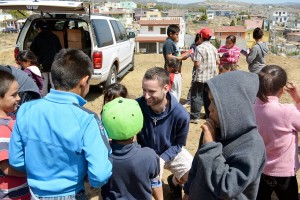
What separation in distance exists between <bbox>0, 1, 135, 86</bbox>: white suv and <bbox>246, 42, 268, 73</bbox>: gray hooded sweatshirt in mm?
3051

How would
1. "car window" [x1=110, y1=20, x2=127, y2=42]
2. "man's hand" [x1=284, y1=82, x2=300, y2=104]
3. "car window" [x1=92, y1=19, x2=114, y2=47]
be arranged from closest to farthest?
1. "man's hand" [x1=284, y1=82, x2=300, y2=104]
2. "car window" [x1=92, y1=19, x2=114, y2=47]
3. "car window" [x1=110, y1=20, x2=127, y2=42]

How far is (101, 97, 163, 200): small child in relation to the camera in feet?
6.34

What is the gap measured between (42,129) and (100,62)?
475 centimetres

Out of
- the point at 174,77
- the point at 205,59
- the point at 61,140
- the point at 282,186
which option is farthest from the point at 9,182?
the point at 205,59

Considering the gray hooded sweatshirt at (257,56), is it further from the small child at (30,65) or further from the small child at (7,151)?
the small child at (7,151)

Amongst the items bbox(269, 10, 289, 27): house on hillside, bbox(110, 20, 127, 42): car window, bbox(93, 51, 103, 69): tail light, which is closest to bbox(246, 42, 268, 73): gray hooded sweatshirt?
bbox(93, 51, 103, 69): tail light

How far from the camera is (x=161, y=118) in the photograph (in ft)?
8.85

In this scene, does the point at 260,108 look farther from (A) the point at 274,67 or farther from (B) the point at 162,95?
(B) the point at 162,95

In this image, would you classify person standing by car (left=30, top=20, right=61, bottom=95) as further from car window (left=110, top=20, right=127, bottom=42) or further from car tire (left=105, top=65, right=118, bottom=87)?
car window (left=110, top=20, right=127, bottom=42)

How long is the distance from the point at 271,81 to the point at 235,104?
906 millimetres

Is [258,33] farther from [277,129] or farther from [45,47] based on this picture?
[45,47]

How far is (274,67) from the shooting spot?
2432mm

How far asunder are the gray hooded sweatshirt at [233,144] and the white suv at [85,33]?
415 cm

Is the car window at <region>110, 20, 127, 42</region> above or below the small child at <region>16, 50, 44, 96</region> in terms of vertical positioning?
above
